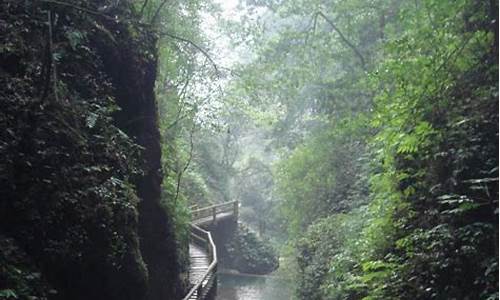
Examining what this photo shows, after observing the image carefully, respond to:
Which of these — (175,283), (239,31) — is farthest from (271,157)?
(175,283)

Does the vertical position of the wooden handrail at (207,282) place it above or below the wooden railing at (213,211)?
below

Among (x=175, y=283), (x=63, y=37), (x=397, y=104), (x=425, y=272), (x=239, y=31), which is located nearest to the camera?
(x=425, y=272)

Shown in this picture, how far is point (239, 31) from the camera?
19.6m

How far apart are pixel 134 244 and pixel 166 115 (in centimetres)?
1078

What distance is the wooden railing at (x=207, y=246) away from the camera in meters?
12.8

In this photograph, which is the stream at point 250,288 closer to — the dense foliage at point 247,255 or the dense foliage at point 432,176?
the dense foliage at point 247,255

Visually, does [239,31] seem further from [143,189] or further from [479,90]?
[479,90]

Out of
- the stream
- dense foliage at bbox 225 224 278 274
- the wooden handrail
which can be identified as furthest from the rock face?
dense foliage at bbox 225 224 278 274

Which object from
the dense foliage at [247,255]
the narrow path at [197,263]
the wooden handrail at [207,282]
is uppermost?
the dense foliage at [247,255]

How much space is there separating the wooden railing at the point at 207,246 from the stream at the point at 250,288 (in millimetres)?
3033

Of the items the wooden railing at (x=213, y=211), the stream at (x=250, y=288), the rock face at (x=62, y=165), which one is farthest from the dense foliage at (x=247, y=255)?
the rock face at (x=62, y=165)

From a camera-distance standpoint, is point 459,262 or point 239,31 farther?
point 239,31

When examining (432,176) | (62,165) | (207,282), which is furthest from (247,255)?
(62,165)

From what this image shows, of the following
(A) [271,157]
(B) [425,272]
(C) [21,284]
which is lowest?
(B) [425,272]
